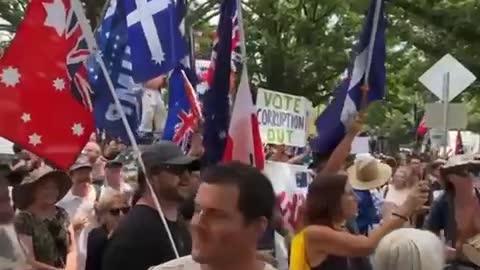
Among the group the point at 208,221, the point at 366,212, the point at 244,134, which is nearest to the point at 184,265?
the point at 208,221

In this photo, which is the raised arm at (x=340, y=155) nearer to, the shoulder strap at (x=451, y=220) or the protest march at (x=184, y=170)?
the protest march at (x=184, y=170)

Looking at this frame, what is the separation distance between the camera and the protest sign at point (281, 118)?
9.39m

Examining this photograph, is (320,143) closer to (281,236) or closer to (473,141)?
(281,236)

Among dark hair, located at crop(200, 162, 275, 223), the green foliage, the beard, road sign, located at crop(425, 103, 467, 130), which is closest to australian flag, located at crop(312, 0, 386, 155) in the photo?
the beard

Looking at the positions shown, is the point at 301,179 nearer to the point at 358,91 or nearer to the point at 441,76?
the point at 358,91

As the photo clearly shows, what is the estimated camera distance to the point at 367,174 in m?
10.7

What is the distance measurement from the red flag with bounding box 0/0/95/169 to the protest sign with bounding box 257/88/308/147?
306 cm

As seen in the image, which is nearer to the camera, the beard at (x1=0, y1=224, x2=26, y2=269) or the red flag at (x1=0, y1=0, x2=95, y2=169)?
the beard at (x1=0, y1=224, x2=26, y2=269)

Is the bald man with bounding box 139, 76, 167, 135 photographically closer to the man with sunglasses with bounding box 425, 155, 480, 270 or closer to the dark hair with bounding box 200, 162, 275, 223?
the man with sunglasses with bounding box 425, 155, 480, 270

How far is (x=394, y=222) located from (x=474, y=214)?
9.66ft

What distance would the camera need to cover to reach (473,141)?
55844 mm

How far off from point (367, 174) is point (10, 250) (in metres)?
5.88

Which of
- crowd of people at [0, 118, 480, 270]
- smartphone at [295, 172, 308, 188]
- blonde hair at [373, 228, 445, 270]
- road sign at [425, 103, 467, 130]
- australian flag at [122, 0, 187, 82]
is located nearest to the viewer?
crowd of people at [0, 118, 480, 270]

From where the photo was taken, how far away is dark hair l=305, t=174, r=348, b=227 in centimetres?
575
